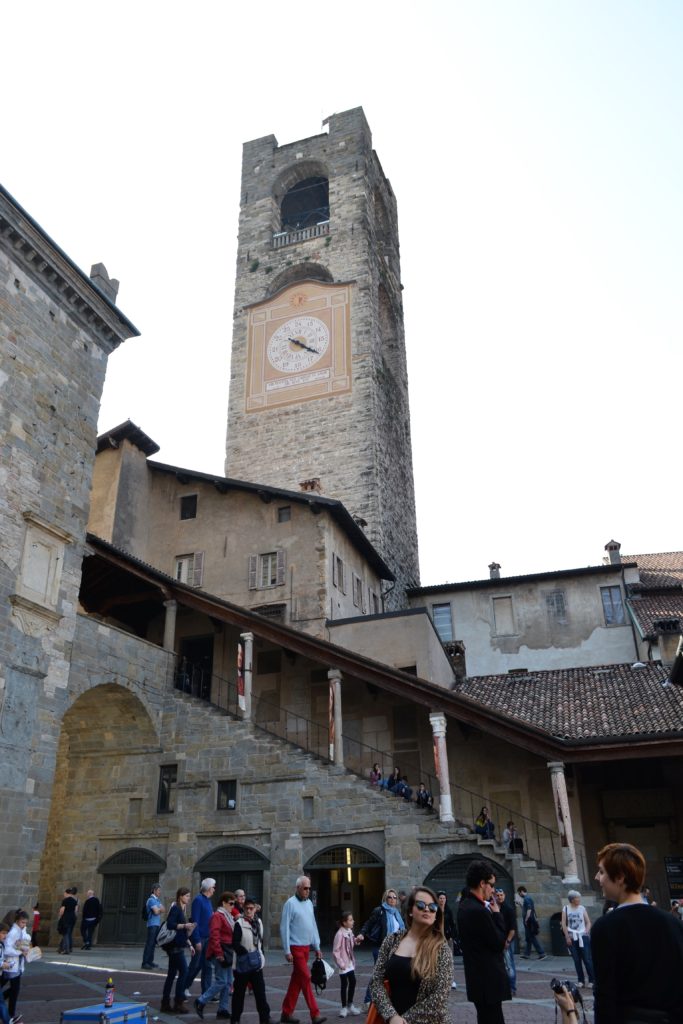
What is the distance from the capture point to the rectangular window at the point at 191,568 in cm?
2539

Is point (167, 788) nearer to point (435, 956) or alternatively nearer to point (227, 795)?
point (227, 795)

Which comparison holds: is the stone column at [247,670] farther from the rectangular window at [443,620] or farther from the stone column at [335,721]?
the rectangular window at [443,620]

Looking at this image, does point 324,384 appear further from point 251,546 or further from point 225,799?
point 225,799

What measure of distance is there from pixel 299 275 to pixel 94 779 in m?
26.4

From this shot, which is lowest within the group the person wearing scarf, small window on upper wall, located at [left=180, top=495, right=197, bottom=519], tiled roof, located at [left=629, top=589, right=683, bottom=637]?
the person wearing scarf

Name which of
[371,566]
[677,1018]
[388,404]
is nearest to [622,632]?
[371,566]

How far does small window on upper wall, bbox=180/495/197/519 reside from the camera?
26.3 m

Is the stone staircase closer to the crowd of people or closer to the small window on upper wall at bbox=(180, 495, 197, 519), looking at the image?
the crowd of people

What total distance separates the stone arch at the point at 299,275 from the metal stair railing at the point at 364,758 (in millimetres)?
21586

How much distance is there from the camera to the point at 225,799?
18656mm

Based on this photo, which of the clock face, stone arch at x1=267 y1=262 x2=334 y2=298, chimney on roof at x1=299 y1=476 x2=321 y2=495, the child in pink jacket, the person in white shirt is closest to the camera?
the child in pink jacket

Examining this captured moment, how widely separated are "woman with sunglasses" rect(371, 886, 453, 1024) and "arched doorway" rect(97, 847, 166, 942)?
15.9 metres

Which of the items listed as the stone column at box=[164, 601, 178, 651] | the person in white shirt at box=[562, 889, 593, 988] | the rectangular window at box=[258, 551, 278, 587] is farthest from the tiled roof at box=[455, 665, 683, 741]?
the stone column at box=[164, 601, 178, 651]

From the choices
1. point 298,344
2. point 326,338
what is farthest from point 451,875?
point 298,344
